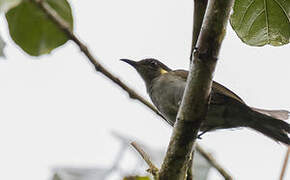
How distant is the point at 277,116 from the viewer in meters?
3.20

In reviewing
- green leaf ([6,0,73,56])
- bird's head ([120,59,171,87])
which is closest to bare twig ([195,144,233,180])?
green leaf ([6,0,73,56])

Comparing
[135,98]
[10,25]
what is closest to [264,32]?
[135,98]

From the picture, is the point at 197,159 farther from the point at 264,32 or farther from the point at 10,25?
the point at 10,25

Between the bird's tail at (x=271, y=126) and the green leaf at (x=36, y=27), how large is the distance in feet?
5.93

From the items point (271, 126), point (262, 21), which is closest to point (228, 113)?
point (271, 126)

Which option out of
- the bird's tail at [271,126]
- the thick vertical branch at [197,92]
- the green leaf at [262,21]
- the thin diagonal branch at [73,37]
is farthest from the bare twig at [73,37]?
the bird's tail at [271,126]

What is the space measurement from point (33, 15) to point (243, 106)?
1.84 m

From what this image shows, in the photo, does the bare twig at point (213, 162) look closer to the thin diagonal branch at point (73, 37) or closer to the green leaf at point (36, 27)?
the thin diagonal branch at point (73, 37)

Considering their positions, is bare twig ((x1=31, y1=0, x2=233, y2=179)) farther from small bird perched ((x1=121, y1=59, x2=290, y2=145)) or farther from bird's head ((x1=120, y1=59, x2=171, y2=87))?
bird's head ((x1=120, y1=59, x2=171, y2=87))

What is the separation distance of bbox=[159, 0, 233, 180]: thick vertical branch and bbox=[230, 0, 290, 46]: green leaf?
578 millimetres

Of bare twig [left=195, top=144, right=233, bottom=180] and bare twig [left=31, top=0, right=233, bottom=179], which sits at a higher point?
bare twig [left=31, top=0, right=233, bottom=179]

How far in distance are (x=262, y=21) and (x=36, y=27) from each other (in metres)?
1.11

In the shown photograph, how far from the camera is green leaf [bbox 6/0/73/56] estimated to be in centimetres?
193

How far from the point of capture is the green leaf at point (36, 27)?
1.93 m
